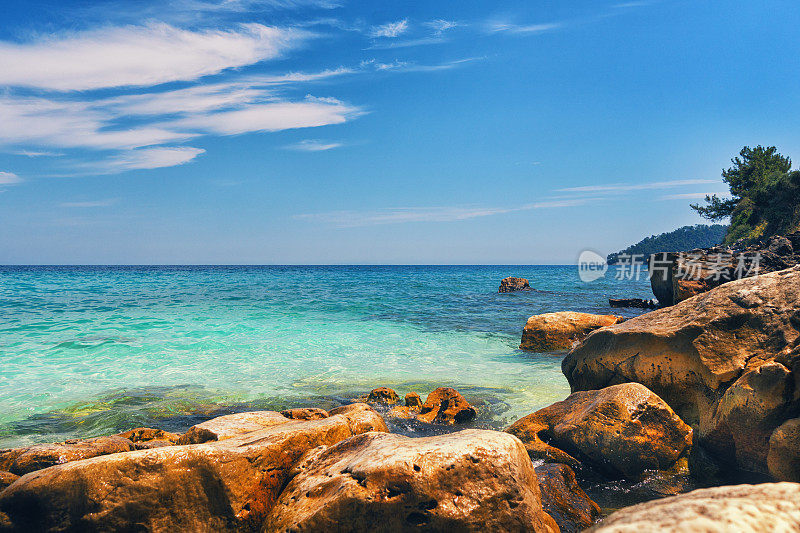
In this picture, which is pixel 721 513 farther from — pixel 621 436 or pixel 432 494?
pixel 621 436

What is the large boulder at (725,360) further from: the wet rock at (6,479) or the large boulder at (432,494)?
the wet rock at (6,479)

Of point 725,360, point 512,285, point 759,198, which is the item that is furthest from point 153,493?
point 759,198

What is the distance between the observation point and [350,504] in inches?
123

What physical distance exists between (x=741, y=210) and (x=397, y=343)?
37738 mm

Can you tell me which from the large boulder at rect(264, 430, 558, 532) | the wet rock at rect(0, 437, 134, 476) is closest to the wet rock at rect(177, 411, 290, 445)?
the wet rock at rect(0, 437, 134, 476)

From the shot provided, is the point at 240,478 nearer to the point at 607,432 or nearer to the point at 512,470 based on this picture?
the point at 512,470

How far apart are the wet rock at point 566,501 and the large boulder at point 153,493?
7.14ft

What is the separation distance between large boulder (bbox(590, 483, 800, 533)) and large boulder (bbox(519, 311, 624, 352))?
10.5 m

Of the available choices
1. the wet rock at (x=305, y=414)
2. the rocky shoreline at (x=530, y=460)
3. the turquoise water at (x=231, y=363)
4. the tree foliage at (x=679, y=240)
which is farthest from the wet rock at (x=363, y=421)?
the tree foliage at (x=679, y=240)

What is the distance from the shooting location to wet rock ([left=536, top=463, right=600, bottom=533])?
3.73 m

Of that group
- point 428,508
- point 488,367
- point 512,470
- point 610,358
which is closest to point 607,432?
point 610,358

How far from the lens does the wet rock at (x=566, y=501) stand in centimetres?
373

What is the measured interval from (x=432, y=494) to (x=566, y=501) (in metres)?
1.48

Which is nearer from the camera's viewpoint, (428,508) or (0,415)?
(428,508)
